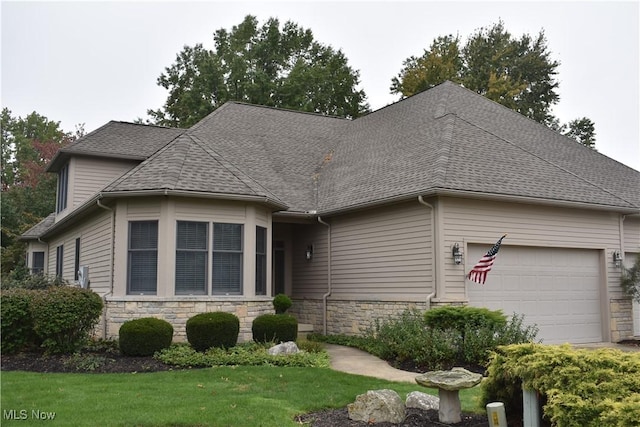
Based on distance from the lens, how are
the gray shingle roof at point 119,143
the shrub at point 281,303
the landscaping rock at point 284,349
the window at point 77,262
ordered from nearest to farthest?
the landscaping rock at point 284,349
the shrub at point 281,303
the window at point 77,262
the gray shingle roof at point 119,143

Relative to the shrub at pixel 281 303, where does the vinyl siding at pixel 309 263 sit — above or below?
above

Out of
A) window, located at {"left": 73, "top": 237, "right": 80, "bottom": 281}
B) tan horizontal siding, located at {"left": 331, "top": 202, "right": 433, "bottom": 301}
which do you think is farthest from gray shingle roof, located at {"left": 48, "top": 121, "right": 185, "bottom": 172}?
tan horizontal siding, located at {"left": 331, "top": 202, "right": 433, "bottom": 301}

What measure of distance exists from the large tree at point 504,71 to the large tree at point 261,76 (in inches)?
146

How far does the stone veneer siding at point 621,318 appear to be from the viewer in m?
14.1

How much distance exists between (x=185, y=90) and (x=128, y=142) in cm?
1682

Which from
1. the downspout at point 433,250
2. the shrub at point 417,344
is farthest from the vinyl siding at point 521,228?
the shrub at point 417,344

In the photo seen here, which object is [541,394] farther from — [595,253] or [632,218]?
[632,218]

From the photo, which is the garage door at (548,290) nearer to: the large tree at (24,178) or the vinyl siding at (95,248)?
the vinyl siding at (95,248)

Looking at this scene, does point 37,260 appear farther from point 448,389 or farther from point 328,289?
point 448,389

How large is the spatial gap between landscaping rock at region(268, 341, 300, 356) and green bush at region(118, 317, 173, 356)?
2018 mm

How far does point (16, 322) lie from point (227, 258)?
13.9 ft

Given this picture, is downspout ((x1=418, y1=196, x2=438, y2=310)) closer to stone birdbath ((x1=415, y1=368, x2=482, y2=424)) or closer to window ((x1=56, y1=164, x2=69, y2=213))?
stone birdbath ((x1=415, y1=368, x2=482, y2=424))

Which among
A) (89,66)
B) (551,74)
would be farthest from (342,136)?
(551,74)

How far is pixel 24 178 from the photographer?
3884 centimetres
